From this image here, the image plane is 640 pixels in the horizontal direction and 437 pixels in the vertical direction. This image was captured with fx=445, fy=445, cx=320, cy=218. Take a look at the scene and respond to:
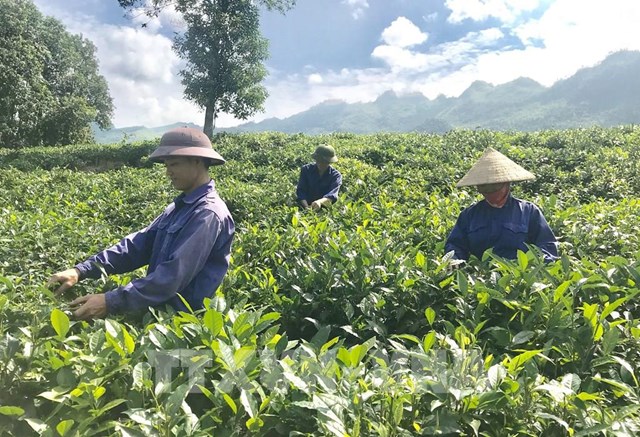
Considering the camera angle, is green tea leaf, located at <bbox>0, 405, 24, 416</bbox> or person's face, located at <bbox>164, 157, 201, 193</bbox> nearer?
green tea leaf, located at <bbox>0, 405, 24, 416</bbox>

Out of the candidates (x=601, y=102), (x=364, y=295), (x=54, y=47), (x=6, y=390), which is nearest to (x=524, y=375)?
(x=364, y=295)

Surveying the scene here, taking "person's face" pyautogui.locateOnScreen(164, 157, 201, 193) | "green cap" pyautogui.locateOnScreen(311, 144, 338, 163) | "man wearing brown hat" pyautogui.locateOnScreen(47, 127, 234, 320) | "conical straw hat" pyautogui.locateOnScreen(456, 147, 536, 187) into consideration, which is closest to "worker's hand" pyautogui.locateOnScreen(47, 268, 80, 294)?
"man wearing brown hat" pyautogui.locateOnScreen(47, 127, 234, 320)

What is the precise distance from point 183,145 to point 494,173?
92.0 inches

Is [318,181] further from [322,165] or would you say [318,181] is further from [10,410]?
[10,410]

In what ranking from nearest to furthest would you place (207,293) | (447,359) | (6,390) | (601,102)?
(6,390) → (447,359) → (207,293) → (601,102)

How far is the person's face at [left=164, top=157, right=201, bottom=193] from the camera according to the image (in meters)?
2.43

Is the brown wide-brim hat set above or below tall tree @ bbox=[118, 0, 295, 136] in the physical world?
below

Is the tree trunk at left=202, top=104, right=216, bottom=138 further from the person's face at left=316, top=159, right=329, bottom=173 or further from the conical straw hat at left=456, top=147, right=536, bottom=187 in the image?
the conical straw hat at left=456, top=147, right=536, bottom=187

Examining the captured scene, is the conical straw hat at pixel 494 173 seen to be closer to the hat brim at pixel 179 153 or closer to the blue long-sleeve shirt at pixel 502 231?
the blue long-sleeve shirt at pixel 502 231

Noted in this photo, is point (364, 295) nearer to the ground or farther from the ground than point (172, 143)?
nearer to the ground

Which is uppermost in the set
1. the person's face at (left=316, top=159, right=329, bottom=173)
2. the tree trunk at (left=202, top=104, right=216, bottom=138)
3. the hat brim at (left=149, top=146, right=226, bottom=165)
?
the tree trunk at (left=202, top=104, right=216, bottom=138)

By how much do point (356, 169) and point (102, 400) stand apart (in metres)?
7.73

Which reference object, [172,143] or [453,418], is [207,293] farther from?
[453,418]

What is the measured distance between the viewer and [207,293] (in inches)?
93.7
